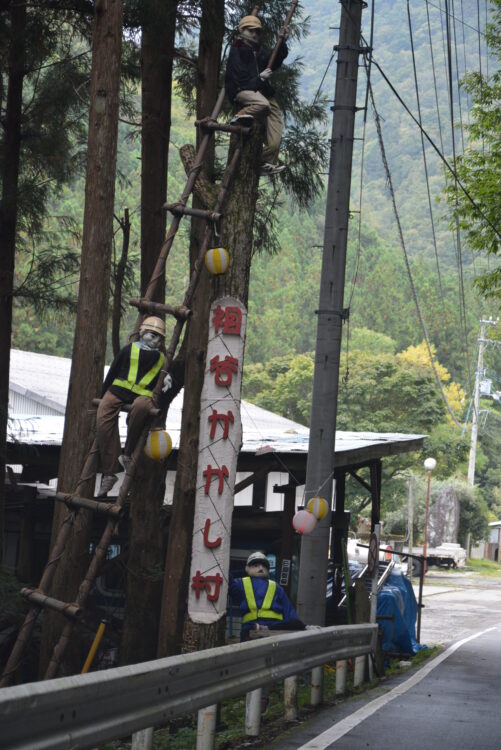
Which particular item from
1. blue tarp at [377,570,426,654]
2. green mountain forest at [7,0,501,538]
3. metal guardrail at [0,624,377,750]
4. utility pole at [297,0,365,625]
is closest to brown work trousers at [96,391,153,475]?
metal guardrail at [0,624,377,750]

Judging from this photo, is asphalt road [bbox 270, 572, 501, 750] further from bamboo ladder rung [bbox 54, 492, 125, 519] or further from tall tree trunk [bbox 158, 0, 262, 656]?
bamboo ladder rung [bbox 54, 492, 125, 519]

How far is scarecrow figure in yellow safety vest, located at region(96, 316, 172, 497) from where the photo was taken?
9270mm

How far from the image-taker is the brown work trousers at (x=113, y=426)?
364 inches

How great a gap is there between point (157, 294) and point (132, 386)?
193 inches

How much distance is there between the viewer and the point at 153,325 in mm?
9406

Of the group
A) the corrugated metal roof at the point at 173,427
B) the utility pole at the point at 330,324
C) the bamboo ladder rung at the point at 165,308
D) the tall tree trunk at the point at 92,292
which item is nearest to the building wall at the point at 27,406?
the corrugated metal roof at the point at 173,427

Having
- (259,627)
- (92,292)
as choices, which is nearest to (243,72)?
(92,292)

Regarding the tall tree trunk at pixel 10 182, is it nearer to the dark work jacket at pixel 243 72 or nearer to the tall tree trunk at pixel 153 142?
the tall tree trunk at pixel 153 142

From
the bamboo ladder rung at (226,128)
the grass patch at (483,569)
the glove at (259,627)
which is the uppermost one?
the bamboo ladder rung at (226,128)

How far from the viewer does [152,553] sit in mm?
14781

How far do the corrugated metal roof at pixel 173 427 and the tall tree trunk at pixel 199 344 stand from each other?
2391 mm

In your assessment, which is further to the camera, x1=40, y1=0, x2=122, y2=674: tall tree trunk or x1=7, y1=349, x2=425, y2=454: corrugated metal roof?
x1=7, y1=349, x2=425, y2=454: corrugated metal roof

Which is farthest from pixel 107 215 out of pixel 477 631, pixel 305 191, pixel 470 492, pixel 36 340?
pixel 36 340

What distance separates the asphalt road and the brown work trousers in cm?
277
